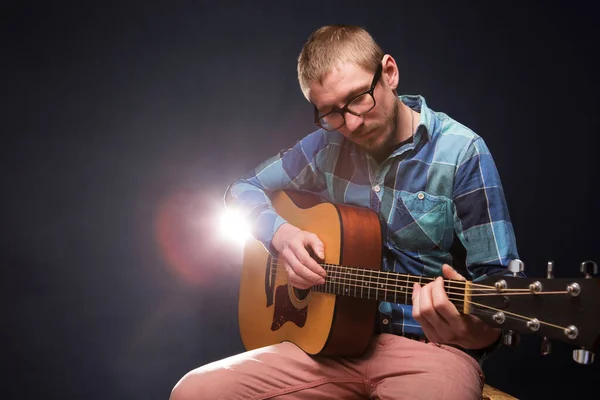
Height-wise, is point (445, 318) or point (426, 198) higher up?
point (426, 198)

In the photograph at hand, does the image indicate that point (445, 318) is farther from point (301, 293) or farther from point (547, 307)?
point (301, 293)

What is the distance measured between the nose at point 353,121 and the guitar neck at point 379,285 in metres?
0.39

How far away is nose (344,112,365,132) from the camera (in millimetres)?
1555

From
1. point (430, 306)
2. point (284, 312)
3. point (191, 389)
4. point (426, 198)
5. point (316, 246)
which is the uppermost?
point (426, 198)

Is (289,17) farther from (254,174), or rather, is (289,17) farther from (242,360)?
(242,360)

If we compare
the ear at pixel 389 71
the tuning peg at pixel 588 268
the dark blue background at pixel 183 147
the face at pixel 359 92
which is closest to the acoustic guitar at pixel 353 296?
the tuning peg at pixel 588 268

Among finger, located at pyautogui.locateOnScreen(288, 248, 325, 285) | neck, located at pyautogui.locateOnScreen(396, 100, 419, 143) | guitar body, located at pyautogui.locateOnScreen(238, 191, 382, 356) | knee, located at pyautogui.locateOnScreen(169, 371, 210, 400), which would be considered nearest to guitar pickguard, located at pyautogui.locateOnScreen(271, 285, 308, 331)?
guitar body, located at pyautogui.locateOnScreen(238, 191, 382, 356)

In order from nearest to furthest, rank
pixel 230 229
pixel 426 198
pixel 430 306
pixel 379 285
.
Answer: pixel 430 306 → pixel 379 285 → pixel 426 198 → pixel 230 229

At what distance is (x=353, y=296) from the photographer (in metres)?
1.48

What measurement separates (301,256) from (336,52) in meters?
0.60

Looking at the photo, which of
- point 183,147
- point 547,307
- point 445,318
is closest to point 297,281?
point 445,318

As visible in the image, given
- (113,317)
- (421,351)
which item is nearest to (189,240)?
(113,317)

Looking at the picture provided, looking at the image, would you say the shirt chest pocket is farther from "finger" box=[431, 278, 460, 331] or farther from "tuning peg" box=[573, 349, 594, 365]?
"tuning peg" box=[573, 349, 594, 365]

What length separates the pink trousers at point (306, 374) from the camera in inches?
58.2
